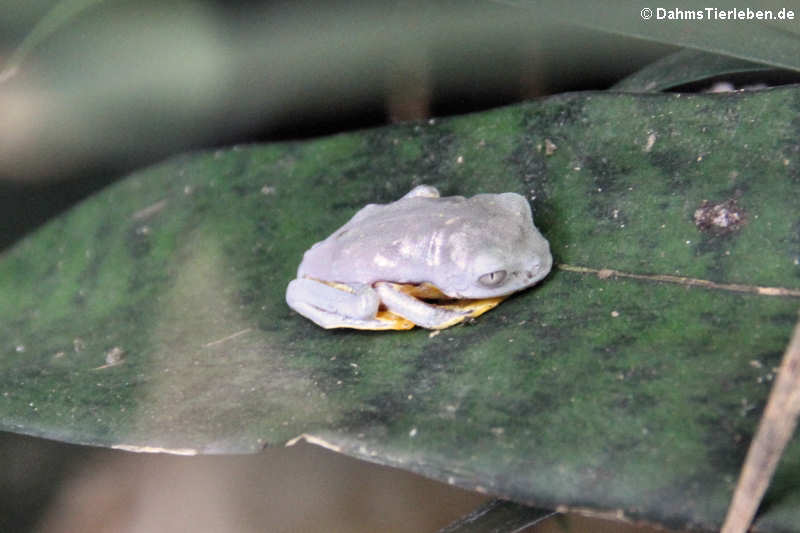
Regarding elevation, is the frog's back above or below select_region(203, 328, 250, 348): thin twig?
above

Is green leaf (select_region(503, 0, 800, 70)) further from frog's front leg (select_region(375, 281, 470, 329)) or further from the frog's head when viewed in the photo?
frog's front leg (select_region(375, 281, 470, 329))

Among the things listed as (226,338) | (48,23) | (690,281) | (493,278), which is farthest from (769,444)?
(48,23)

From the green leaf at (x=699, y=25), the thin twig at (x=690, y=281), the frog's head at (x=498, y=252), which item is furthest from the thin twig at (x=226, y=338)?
the green leaf at (x=699, y=25)

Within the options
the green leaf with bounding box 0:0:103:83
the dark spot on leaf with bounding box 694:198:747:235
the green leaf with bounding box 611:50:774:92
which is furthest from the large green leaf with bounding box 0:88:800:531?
the green leaf with bounding box 0:0:103:83

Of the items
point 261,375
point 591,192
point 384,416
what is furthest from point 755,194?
point 261,375

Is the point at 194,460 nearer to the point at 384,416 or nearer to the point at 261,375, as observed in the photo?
the point at 261,375

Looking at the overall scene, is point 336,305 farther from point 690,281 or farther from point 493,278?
point 690,281
